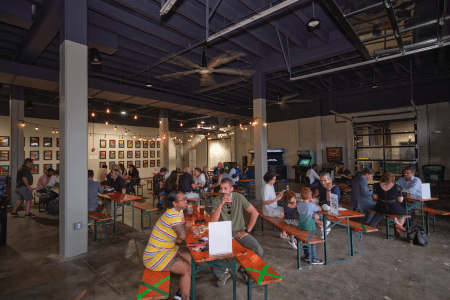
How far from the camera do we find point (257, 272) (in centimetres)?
242

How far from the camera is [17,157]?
27.7ft

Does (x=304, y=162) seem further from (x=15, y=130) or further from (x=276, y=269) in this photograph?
(x=15, y=130)

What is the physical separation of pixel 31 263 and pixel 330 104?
1277cm

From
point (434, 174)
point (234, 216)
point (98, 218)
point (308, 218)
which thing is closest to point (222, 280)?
point (234, 216)

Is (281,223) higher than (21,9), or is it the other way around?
(21,9)

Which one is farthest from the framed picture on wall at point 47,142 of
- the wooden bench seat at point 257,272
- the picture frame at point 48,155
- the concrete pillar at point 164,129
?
the wooden bench seat at point 257,272

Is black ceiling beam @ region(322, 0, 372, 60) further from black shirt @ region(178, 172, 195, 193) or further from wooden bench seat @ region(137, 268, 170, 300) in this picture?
black shirt @ region(178, 172, 195, 193)

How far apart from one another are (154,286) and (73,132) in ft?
10.4

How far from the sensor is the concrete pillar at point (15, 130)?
8.33 m

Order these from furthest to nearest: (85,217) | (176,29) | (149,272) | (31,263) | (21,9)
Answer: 1. (176,29)
2. (21,9)
3. (85,217)
4. (31,263)
5. (149,272)

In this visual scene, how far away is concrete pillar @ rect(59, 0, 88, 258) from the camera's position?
13.1 feet

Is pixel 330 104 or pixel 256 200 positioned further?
pixel 330 104

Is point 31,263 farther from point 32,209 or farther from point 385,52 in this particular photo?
point 385,52

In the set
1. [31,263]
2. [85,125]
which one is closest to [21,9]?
[85,125]
